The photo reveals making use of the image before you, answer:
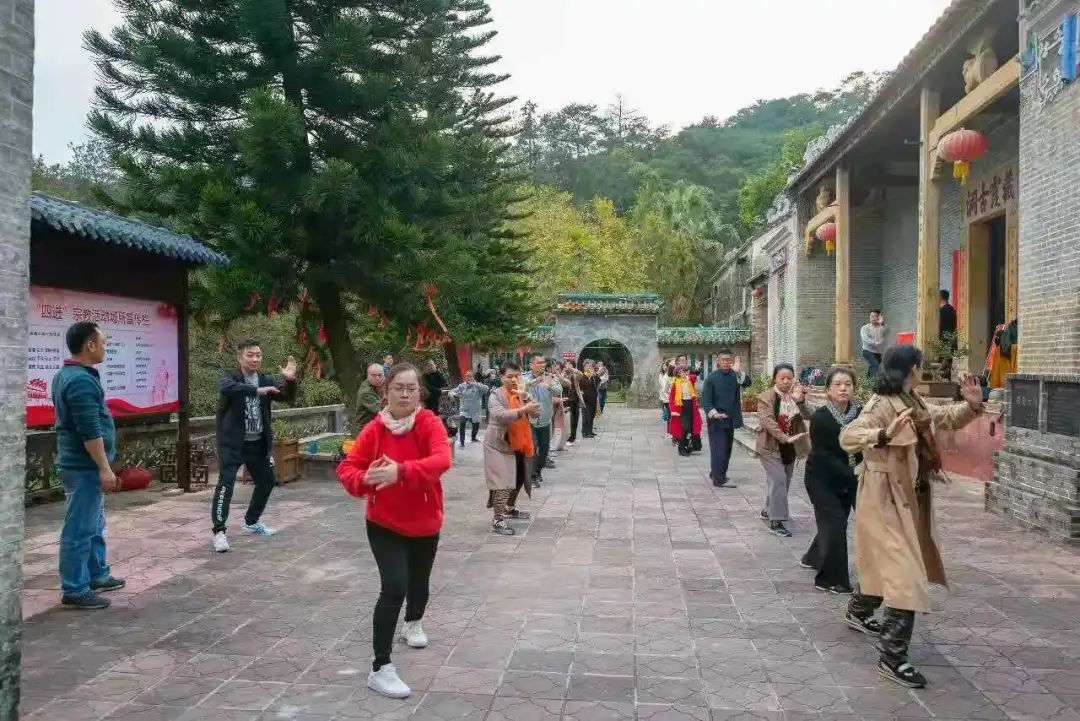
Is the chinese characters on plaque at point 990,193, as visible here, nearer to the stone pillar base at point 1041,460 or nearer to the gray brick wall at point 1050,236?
the gray brick wall at point 1050,236

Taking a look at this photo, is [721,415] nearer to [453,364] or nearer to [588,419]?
[588,419]

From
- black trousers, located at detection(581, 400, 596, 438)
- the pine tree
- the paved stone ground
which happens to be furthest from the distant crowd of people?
black trousers, located at detection(581, 400, 596, 438)

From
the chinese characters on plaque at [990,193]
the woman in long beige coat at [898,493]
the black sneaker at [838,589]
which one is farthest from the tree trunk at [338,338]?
the chinese characters on plaque at [990,193]

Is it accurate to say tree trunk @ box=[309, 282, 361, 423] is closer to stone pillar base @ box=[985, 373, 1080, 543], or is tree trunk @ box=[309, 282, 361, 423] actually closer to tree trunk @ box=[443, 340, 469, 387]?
stone pillar base @ box=[985, 373, 1080, 543]

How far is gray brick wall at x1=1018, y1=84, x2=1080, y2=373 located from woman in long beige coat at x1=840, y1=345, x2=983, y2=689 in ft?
13.0

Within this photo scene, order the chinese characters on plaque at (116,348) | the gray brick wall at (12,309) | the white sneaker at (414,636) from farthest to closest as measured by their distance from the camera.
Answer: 1. the chinese characters on plaque at (116,348)
2. the white sneaker at (414,636)
3. the gray brick wall at (12,309)

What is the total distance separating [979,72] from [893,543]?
789 centimetres

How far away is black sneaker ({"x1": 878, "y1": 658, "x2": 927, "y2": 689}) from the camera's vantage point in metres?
3.50

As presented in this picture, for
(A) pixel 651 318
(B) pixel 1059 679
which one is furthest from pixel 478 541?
(A) pixel 651 318

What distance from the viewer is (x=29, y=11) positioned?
3.26 m

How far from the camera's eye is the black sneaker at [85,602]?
15.1 feet

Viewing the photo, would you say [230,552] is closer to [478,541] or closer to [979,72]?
[478,541]

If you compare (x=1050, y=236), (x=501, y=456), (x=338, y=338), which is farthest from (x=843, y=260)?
(x=501, y=456)

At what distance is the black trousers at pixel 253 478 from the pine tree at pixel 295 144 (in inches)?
158
